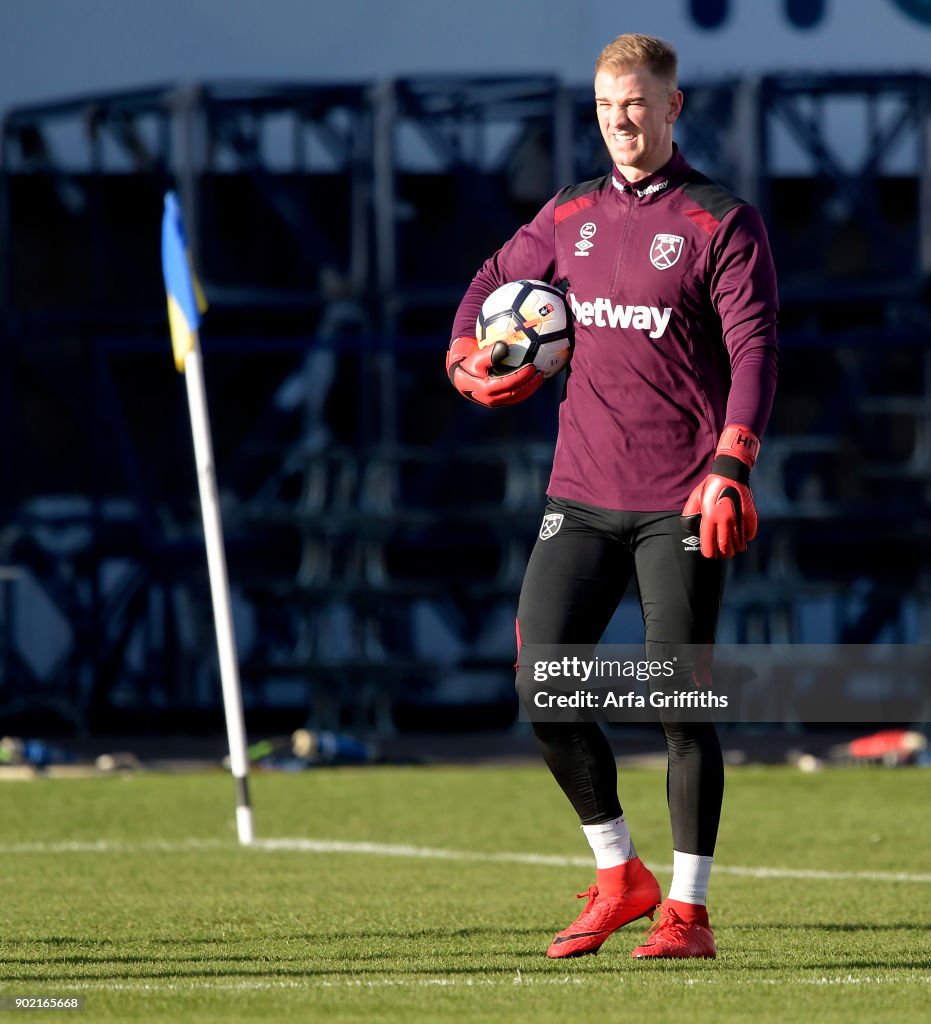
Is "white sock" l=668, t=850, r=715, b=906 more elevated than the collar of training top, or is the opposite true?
the collar of training top

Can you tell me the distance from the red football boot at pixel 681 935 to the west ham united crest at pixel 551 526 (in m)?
0.94

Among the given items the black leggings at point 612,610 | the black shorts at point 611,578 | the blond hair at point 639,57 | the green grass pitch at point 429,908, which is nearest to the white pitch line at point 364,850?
the green grass pitch at point 429,908

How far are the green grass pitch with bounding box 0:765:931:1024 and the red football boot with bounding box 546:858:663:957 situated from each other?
7 centimetres

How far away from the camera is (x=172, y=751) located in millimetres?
16578

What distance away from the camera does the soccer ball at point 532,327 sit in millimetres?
5336

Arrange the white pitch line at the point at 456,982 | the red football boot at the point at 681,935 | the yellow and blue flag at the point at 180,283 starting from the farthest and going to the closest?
1. the yellow and blue flag at the point at 180,283
2. the red football boot at the point at 681,935
3. the white pitch line at the point at 456,982

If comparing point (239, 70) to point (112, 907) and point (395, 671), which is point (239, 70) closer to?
point (395, 671)

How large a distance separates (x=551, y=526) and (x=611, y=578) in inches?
7.9

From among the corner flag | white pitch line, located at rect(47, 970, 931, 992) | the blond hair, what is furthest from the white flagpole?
white pitch line, located at rect(47, 970, 931, 992)

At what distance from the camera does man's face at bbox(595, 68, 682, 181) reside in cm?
515

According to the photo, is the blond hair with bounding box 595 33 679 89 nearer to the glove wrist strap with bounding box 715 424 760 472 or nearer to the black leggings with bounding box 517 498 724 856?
the glove wrist strap with bounding box 715 424 760 472

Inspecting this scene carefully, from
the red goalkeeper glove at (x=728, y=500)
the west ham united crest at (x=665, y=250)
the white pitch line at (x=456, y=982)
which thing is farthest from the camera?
the west ham united crest at (x=665, y=250)

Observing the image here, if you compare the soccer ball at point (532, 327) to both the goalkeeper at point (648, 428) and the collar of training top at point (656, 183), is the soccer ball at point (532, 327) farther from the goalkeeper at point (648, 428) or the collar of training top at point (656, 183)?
the collar of training top at point (656, 183)

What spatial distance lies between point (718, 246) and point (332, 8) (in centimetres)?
1478
